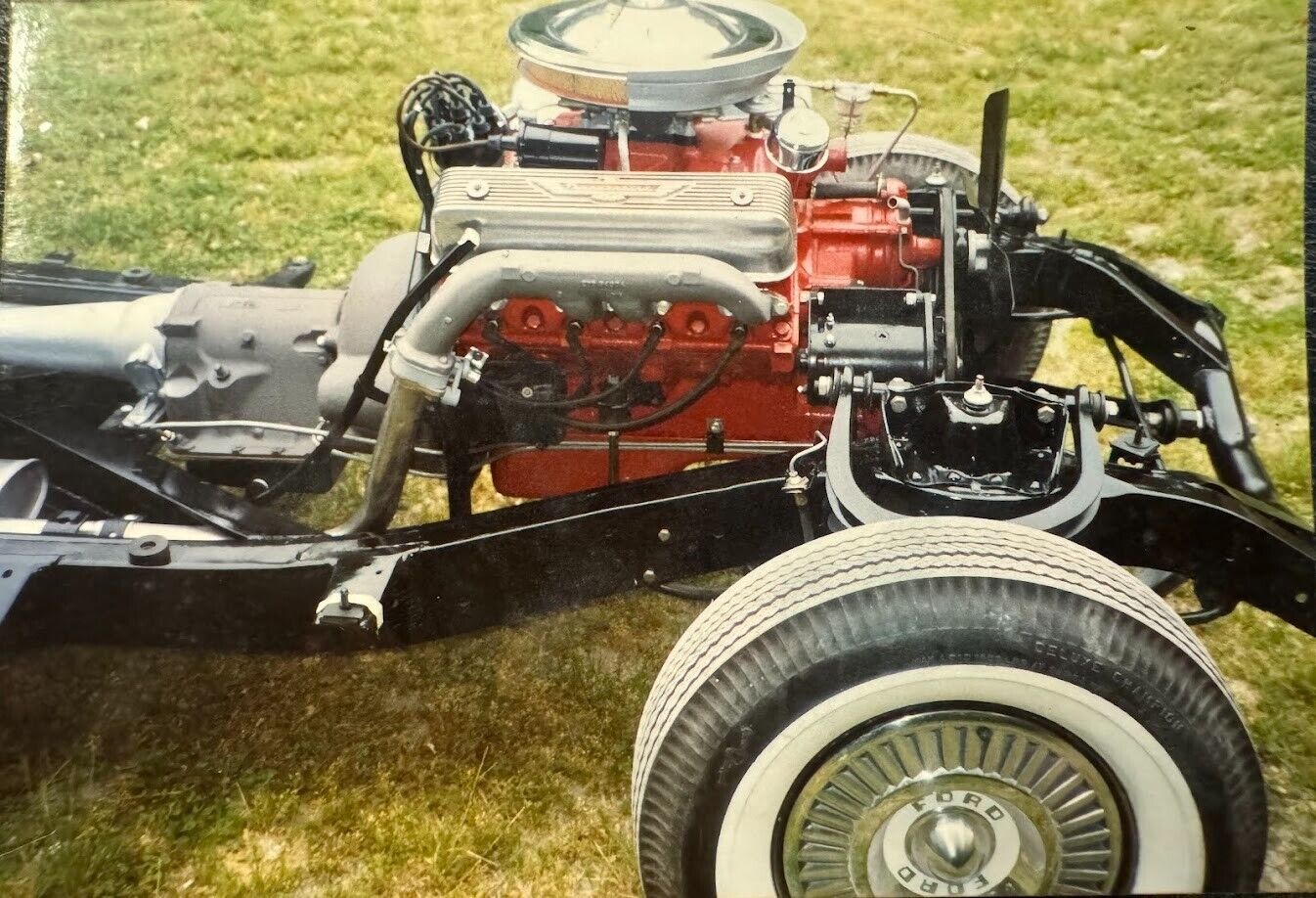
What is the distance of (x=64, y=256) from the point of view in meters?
1.47

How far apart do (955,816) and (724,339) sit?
20.3 inches

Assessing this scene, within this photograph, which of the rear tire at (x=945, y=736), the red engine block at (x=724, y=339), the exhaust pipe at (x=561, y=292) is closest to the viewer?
the rear tire at (x=945, y=736)

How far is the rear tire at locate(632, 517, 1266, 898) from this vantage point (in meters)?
0.85

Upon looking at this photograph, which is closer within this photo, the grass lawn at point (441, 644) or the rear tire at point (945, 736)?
the rear tire at point (945, 736)

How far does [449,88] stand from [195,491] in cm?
58

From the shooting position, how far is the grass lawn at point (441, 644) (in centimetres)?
107

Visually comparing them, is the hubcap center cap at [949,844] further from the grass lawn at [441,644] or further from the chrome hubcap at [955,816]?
the grass lawn at [441,644]

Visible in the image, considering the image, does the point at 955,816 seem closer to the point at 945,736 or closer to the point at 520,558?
the point at 945,736

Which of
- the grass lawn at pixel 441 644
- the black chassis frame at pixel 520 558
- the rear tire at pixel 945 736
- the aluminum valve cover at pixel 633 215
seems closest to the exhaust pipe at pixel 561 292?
the aluminum valve cover at pixel 633 215

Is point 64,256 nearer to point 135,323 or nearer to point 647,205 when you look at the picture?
point 135,323

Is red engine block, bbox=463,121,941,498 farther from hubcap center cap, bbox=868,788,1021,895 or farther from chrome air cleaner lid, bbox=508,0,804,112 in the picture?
hubcap center cap, bbox=868,788,1021,895

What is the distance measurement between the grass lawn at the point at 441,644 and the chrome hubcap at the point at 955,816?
19 centimetres

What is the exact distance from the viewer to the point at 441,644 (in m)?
1.33

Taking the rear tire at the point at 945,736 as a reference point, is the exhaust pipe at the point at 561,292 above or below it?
above
